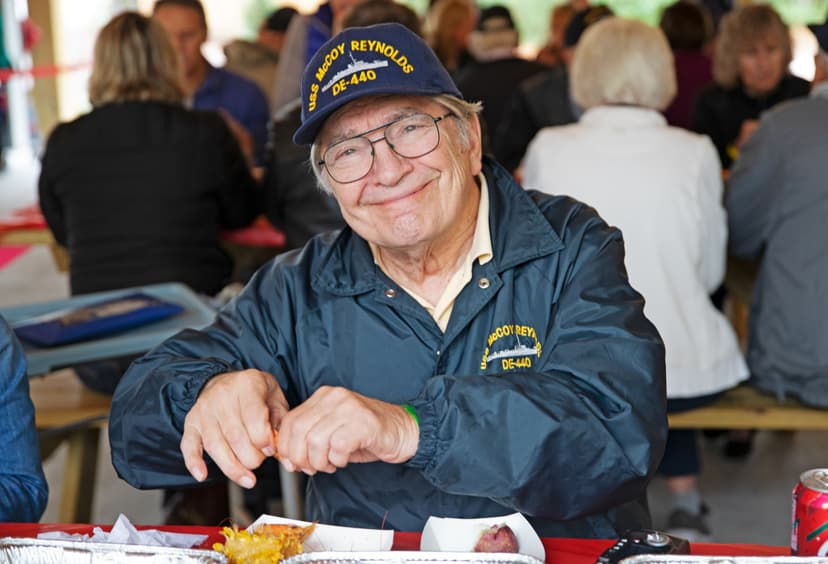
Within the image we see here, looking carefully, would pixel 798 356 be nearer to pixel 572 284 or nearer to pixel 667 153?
pixel 667 153

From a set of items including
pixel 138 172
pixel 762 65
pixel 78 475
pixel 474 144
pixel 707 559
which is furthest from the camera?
pixel 762 65

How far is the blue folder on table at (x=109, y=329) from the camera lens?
9.22 ft

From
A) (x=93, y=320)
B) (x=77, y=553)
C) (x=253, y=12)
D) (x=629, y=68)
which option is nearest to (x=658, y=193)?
(x=629, y=68)

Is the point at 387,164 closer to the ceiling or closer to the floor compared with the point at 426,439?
closer to the ceiling

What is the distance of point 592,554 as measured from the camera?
1.69m

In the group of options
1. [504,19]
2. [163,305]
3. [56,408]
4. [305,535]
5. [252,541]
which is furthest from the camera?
[504,19]

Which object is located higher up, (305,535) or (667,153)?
(667,153)

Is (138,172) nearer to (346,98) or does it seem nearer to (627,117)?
(627,117)

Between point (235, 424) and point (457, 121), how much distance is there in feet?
2.21

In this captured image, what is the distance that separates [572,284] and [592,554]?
1.62ft

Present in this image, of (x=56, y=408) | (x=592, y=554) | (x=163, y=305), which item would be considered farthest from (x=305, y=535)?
(x=56, y=408)

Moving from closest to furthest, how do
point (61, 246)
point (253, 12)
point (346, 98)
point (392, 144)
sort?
point (346, 98) → point (392, 144) → point (61, 246) → point (253, 12)

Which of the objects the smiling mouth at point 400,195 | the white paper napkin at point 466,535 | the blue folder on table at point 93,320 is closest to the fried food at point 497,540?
the white paper napkin at point 466,535

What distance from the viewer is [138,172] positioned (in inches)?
149
